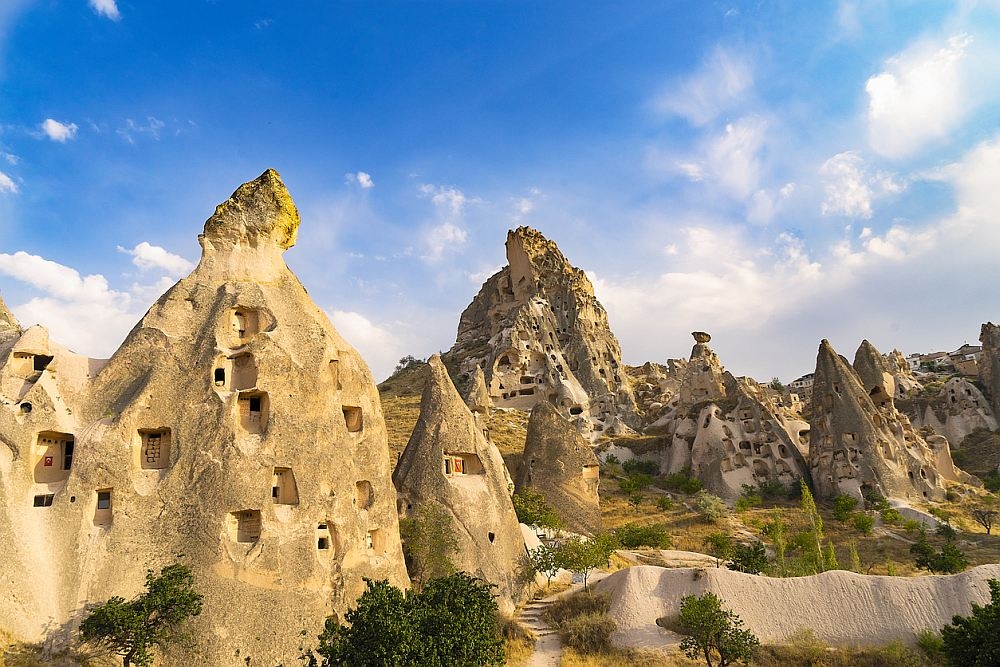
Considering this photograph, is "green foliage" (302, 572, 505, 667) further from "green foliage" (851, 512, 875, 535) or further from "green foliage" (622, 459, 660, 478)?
"green foliage" (622, 459, 660, 478)

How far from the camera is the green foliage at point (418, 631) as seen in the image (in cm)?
1447

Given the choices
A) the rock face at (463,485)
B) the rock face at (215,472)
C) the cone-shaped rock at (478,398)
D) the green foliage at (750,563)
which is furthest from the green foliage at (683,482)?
the rock face at (215,472)

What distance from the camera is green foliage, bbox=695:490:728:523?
3728cm

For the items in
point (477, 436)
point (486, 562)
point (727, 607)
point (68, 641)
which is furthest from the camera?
point (477, 436)

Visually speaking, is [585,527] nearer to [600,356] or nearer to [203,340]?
[203,340]

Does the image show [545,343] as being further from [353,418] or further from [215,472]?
[215,472]

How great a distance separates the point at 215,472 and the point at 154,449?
235 cm

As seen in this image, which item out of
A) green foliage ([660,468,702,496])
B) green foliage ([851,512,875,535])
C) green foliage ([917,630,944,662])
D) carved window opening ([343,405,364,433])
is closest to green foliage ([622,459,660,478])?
green foliage ([660,468,702,496])

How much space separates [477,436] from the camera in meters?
27.8

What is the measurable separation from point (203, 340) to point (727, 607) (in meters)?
19.2

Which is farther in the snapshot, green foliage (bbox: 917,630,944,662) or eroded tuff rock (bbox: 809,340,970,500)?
eroded tuff rock (bbox: 809,340,970,500)

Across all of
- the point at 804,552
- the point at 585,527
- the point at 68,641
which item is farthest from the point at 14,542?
the point at 804,552

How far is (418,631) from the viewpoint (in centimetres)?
1520

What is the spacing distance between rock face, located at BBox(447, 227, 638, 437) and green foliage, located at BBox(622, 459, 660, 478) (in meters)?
6.35
